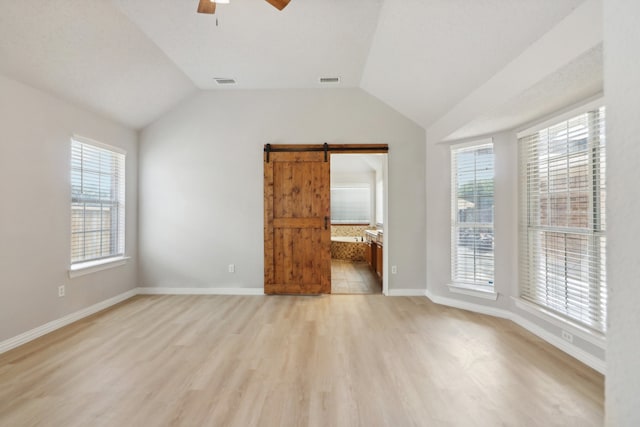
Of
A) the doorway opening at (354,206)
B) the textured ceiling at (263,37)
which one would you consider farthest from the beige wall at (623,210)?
the doorway opening at (354,206)

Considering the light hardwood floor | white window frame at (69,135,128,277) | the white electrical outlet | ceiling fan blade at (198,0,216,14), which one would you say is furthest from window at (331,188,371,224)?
ceiling fan blade at (198,0,216,14)

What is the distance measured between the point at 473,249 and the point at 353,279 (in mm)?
2222

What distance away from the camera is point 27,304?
2844mm

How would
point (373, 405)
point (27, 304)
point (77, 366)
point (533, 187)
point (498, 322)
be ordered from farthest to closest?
point (498, 322)
point (533, 187)
point (27, 304)
point (77, 366)
point (373, 405)

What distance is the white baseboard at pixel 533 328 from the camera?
7.88ft

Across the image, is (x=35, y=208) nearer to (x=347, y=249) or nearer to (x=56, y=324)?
(x=56, y=324)

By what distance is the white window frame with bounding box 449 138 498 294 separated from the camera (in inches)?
144

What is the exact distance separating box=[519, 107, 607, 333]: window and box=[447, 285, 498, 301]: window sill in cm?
35

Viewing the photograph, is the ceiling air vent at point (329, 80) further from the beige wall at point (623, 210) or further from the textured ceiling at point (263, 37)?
the beige wall at point (623, 210)

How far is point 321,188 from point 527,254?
2.71 meters

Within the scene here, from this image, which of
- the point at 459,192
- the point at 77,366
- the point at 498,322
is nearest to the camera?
the point at 77,366

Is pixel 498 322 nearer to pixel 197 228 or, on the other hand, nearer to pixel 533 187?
pixel 533 187

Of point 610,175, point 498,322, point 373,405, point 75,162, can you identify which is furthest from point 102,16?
point 498,322

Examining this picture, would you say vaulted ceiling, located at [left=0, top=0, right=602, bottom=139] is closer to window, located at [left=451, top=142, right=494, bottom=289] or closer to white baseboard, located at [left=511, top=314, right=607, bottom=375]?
window, located at [left=451, top=142, right=494, bottom=289]
